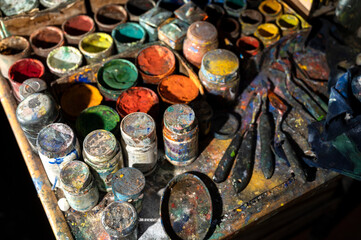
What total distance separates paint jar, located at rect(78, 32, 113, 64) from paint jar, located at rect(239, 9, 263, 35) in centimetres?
95

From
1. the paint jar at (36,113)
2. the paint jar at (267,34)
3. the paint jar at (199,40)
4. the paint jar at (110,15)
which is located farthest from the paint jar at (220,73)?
the paint jar at (36,113)

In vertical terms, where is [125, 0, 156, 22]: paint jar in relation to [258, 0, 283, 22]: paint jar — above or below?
below

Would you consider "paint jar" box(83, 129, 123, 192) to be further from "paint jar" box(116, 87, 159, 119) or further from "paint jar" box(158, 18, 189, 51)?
"paint jar" box(158, 18, 189, 51)

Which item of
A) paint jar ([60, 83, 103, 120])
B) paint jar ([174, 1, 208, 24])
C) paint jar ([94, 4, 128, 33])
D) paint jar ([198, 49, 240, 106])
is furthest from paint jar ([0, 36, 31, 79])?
paint jar ([198, 49, 240, 106])

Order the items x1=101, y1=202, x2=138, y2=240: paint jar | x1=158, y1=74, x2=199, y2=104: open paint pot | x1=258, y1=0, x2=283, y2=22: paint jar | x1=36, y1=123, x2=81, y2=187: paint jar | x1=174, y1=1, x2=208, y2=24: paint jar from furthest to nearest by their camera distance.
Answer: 1. x1=258, y1=0, x2=283, y2=22: paint jar
2. x1=174, y1=1, x2=208, y2=24: paint jar
3. x1=158, y1=74, x2=199, y2=104: open paint pot
4. x1=36, y1=123, x2=81, y2=187: paint jar
5. x1=101, y1=202, x2=138, y2=240: paint jar

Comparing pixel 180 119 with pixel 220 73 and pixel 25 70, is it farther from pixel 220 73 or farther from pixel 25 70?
pixel 25 70

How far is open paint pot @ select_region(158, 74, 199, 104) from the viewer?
7.61 ft

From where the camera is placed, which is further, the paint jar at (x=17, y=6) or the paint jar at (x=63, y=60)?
the paint jar at (x=17, y=6)

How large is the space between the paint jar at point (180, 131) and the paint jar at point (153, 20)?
743mm

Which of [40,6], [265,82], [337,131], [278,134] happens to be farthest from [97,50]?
[337,131]

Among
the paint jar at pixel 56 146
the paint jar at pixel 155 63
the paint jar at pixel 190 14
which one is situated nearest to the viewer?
the paint jar at pixel 56 146

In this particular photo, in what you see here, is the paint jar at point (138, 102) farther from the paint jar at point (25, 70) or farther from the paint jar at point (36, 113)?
the paint jar at point (25, 70)

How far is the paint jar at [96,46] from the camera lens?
2.51 m

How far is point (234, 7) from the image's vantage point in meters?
2.97
